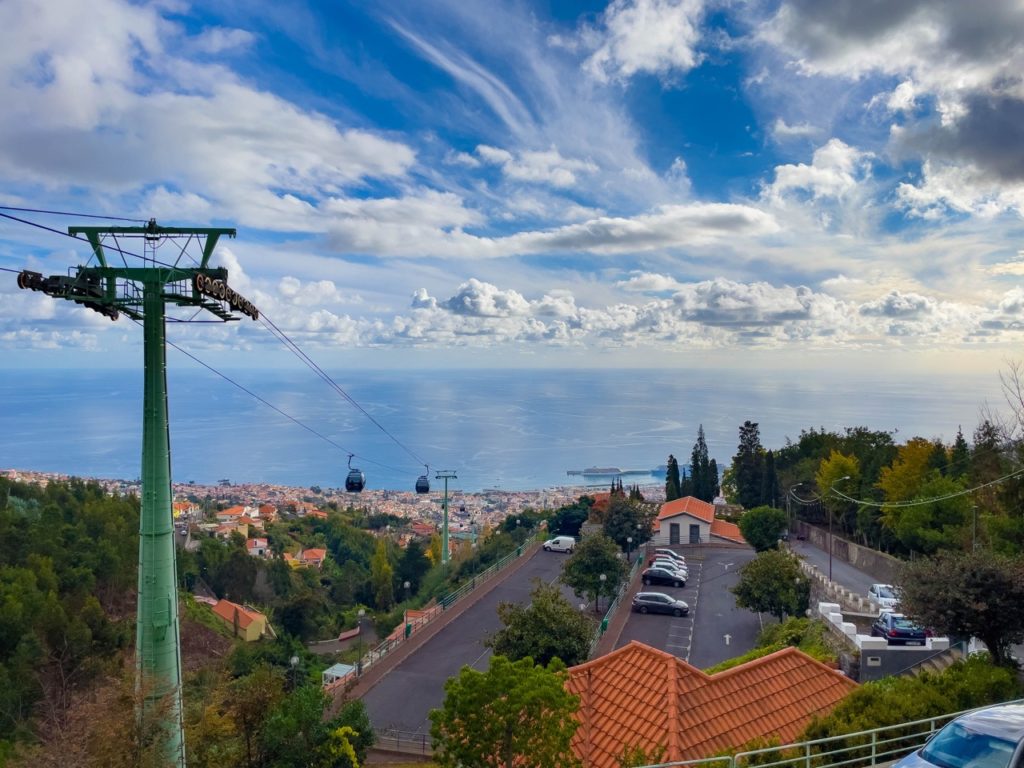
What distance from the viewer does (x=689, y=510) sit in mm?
34719

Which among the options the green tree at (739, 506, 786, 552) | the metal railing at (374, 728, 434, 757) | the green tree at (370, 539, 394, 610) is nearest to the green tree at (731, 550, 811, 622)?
the green tree at (739, 506, 786, 552)

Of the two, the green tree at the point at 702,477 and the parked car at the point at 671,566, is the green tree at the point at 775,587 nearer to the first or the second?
the parked car at the point at 671,566

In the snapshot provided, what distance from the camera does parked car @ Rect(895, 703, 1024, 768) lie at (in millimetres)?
5578

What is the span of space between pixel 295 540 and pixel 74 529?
112ft

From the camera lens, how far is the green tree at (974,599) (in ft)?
31.7

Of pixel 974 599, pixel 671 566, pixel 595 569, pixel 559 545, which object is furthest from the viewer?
pixel 559 545

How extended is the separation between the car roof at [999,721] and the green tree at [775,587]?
539 inches

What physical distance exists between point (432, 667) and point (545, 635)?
15.6ft

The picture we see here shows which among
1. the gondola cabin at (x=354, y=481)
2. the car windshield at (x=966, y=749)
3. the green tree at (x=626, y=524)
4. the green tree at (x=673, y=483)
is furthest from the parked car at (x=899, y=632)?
the green tree at (x=673, y=483)

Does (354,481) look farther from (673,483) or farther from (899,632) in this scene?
(673,483)

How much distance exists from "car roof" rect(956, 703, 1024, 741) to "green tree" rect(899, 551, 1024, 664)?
377 centimetres

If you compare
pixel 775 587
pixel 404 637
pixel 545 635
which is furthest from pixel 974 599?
pixel 404 637

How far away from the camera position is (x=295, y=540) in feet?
220

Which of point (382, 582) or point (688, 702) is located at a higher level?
point (688, 702)
